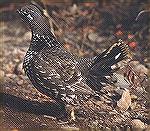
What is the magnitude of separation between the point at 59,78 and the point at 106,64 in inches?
14.5

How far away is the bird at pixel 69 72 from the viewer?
3549mm

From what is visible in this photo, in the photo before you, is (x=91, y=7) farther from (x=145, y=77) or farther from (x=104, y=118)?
(x=104, y=118)

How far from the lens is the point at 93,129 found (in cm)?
350

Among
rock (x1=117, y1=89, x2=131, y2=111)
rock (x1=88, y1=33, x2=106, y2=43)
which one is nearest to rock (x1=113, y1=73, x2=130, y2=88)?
rock (x1=117, y1=89, x2=131, y2=111)

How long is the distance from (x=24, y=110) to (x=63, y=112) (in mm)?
337

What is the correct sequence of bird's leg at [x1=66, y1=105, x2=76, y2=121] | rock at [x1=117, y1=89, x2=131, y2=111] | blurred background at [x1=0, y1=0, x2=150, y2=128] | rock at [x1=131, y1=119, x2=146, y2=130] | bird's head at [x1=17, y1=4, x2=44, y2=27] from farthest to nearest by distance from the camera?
blurred background at [x1=0, y1=0, x2=150, y2=128]
bird's head at [x1=17, y1=4, x2=44, y2=27]
rock at [x1=117, y1=89, x2=131, y2=111]
bird's leg at [x1=66, y1=105, x2=76, y2=121]
rock at [x1=131, y1=119, x2=146, y2=130]

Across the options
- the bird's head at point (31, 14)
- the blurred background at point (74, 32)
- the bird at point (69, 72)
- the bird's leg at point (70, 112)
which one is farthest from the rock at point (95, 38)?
the bird's leg at point (70, 112)

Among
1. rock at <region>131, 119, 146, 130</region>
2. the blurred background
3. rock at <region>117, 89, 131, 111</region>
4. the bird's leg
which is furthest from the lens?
the blurred background

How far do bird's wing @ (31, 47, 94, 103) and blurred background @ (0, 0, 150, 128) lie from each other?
297 mm

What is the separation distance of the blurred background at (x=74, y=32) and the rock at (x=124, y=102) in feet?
1.98

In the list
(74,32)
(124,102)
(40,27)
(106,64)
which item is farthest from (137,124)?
(74,32)

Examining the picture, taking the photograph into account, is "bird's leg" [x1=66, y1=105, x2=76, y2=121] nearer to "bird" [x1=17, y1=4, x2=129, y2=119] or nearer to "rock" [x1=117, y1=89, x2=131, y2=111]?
"bird" [x1=17, y1=4, x2=129, y2=119]

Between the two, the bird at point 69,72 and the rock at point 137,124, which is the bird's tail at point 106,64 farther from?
the rock at point 137,124

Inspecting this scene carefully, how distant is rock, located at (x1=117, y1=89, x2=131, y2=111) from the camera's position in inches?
149
